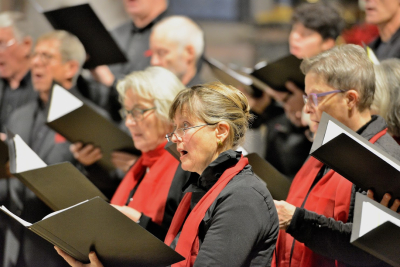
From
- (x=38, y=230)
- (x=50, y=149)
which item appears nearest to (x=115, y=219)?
(x=38, y=230)

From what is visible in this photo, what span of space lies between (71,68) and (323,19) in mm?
1826

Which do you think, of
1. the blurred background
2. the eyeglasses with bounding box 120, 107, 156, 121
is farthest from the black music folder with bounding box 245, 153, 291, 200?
the blurred background

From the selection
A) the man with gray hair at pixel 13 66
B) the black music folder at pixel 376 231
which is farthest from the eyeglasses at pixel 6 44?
the black music folder at pixel 376 231

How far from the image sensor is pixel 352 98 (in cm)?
218

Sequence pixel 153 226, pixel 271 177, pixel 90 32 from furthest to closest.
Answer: pixel 90 32, pixel 271 177, pixel 153 226

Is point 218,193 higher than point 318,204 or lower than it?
higher

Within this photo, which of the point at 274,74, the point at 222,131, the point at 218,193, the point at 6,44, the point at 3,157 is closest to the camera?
the point at 218,193

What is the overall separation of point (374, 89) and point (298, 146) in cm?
150

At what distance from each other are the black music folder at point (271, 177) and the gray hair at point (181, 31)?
5.26 ft

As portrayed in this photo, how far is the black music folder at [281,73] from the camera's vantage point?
122 inches

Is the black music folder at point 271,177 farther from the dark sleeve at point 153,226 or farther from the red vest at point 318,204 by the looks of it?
the dark sleeve at point 153,226

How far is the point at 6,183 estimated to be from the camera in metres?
3.65

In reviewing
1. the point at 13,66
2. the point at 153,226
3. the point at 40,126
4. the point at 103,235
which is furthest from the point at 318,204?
the point at 13,66

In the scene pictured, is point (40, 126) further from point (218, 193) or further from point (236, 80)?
point (218, 193)
